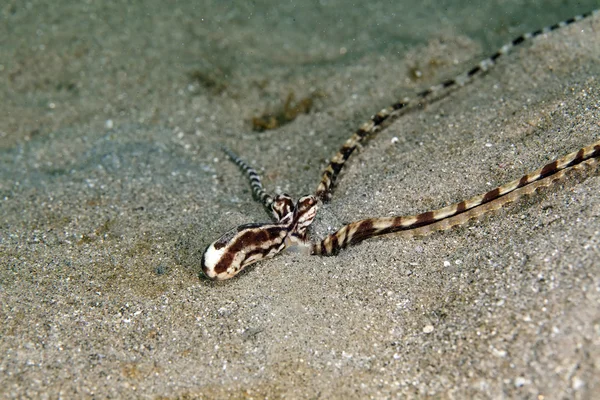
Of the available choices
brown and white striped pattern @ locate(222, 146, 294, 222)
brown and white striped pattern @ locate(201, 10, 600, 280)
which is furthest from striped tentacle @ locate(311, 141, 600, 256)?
brown and white striped pattern @ locate(222, 146, 294, 222)

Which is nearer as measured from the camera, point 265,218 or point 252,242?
point 252,242

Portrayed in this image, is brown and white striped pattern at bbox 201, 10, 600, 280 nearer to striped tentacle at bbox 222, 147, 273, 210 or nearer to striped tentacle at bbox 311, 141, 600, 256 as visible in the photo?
striped tentacle at bbox 311, 141, 600, 256

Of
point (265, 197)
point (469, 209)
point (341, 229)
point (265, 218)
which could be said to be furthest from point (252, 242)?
point (469, 209)

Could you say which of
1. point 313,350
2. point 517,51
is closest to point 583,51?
point 517,51

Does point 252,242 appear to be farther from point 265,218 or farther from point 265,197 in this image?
point 265,197

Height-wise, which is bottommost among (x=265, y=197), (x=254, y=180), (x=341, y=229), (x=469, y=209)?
(x=254, y=180)

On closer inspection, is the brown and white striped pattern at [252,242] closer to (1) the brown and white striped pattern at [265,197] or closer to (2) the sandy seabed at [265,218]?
(1) the brown and white striped pattern at [265,197]

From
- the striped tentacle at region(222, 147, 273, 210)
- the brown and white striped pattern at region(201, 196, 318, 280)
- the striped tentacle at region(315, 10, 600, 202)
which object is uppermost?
the striped tentacle at region(315, 10, 600, 202)

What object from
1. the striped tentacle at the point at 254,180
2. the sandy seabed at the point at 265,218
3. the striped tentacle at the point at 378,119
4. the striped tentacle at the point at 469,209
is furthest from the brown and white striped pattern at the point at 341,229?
the striped tentacle at the point at 378,119
